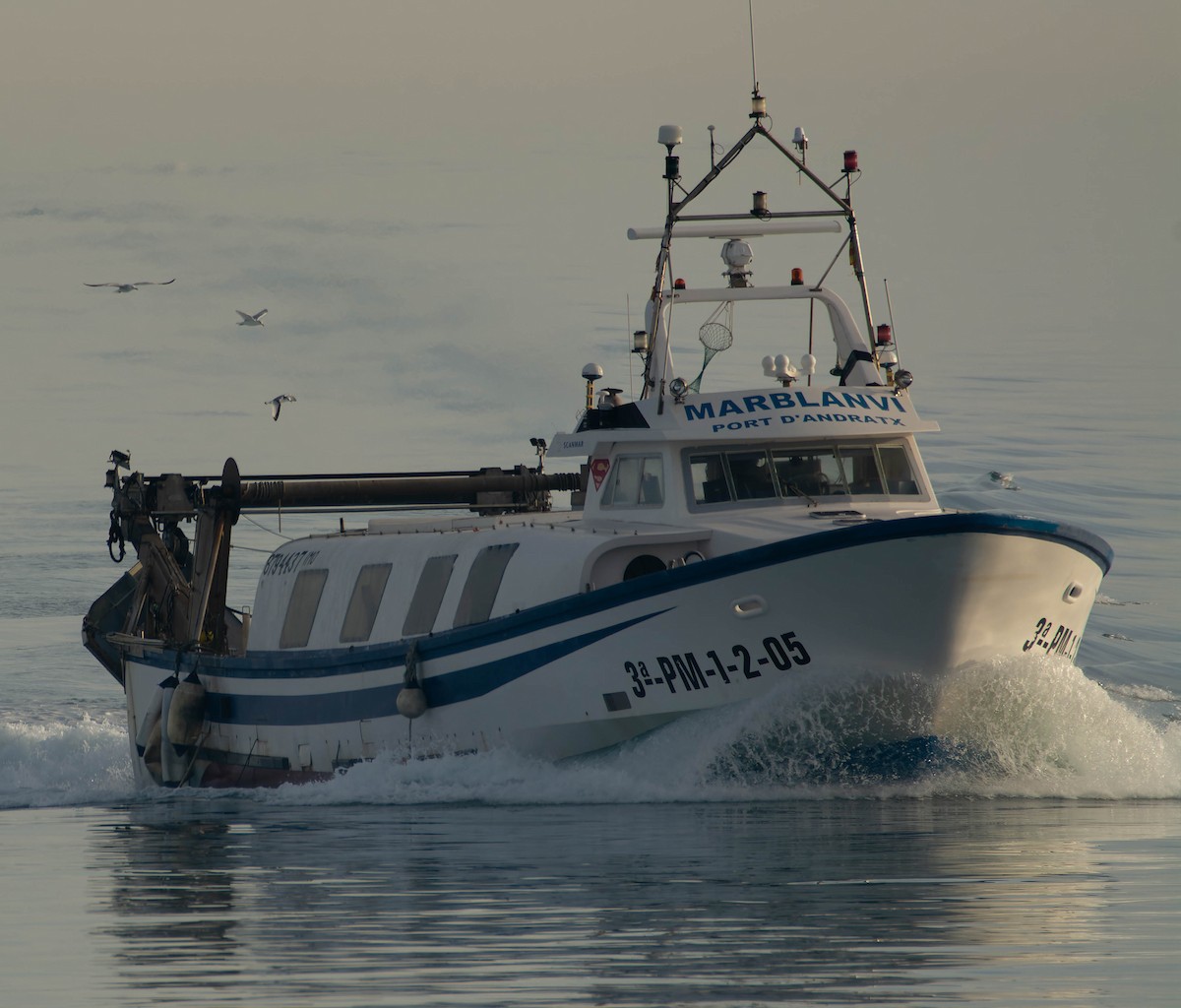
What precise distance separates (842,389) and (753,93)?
3854 mm

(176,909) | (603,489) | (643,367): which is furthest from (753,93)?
(176,909)

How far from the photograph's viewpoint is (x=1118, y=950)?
10.0 metres

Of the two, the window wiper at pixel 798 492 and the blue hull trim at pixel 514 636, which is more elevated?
the window wiper at pixel 798 492

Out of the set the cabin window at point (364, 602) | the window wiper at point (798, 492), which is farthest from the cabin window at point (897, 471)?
the cabin window at point (364, 602)

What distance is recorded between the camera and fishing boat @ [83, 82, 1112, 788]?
18453 mm

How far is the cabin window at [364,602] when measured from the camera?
2394 cm

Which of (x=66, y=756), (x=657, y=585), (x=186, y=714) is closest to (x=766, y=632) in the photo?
(x=657, y=585)

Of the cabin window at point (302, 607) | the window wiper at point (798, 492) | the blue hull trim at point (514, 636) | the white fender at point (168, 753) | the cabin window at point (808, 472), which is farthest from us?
the white fender at point (168, 753)

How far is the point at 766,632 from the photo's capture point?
61.0 feet

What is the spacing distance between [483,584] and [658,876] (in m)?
8.87

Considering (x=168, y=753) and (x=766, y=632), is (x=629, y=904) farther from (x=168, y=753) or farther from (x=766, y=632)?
(x=168, y=753)

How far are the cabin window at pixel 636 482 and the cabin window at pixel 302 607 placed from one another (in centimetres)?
494

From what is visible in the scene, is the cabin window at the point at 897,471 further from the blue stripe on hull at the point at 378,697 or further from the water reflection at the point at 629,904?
the water reflection at the point at 629,904

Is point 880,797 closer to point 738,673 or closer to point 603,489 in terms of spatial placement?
point 738,673
